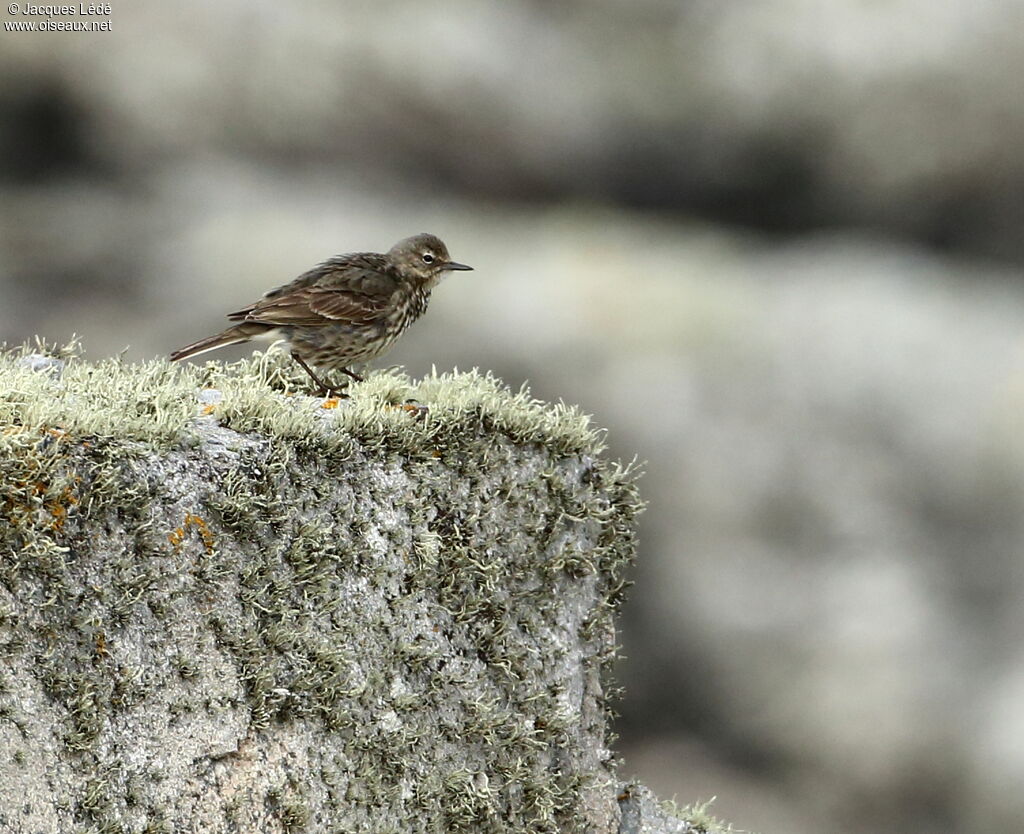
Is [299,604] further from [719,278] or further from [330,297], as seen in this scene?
[719,278]

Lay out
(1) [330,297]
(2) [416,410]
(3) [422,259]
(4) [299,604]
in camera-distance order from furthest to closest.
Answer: (3) [422,259] < (1) [330,297] < (2) [416,410] < (4) [299,604]

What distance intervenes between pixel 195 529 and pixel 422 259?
3940 millimetres

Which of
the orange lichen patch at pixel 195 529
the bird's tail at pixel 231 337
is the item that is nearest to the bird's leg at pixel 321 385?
the bird's tail at pixel 231 337

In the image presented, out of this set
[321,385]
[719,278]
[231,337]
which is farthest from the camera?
[719,278]

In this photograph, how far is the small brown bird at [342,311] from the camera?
7215 millimetres

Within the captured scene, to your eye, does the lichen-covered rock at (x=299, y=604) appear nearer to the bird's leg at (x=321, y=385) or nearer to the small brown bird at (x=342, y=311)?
the bird's leg at (x=321, y=385)

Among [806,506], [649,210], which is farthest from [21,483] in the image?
[649,210]

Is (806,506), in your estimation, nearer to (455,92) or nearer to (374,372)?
(455,92)

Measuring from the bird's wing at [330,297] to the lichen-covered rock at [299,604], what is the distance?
0.82 m

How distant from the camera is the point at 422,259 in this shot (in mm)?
8406

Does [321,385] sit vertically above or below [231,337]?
below

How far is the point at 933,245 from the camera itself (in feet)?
72.3

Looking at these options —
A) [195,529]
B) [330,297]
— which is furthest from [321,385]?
[195,529]

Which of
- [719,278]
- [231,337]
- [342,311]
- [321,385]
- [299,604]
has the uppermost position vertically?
[719,278]
